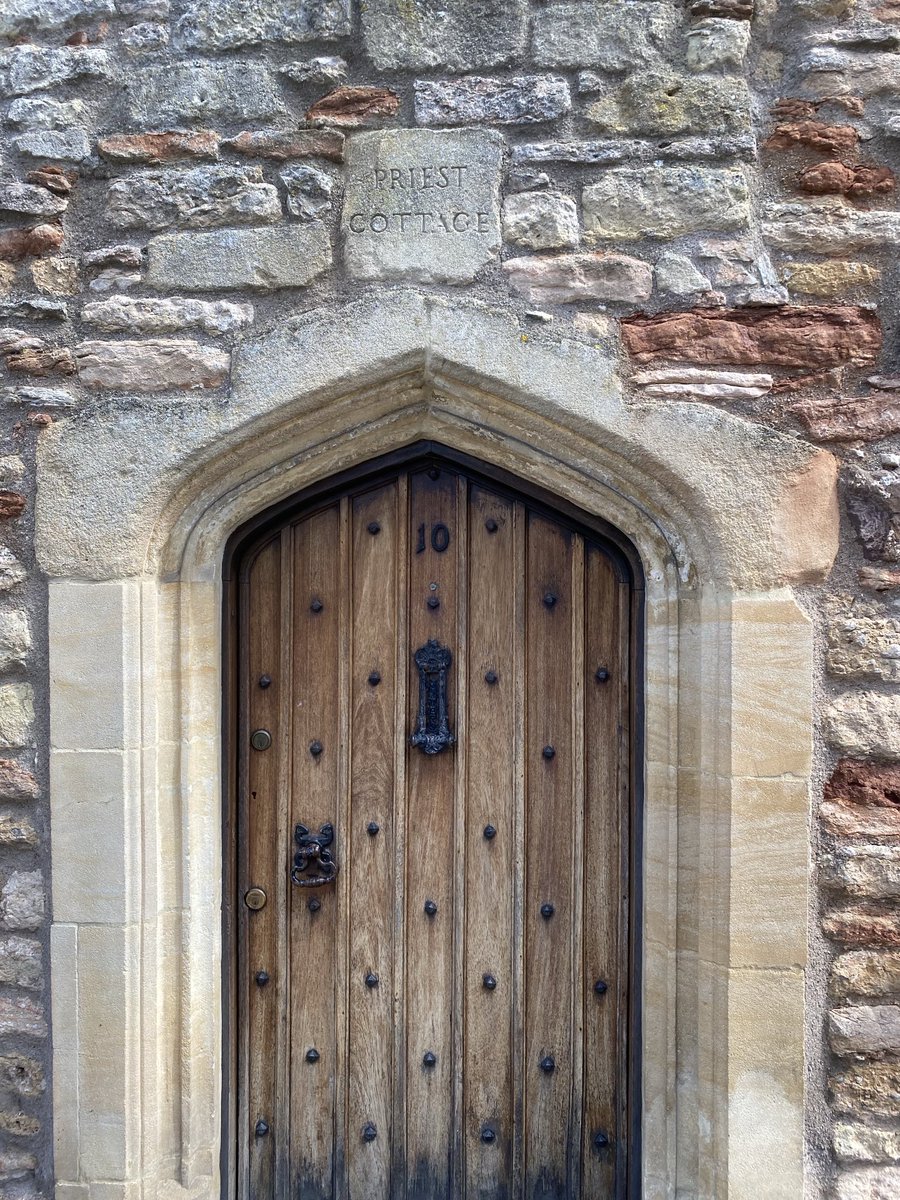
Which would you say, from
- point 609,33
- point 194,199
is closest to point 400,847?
point 194,199

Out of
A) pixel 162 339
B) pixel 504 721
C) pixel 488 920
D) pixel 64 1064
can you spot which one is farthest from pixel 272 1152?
pixel 162 339

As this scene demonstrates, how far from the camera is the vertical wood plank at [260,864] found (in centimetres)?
256

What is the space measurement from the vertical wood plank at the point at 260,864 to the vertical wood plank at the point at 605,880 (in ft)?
2.83

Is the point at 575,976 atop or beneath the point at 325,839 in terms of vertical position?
beneath

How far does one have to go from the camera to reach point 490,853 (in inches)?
99.8

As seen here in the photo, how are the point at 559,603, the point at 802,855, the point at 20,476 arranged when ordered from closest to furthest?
1. the point at 802,855
2. the point at 20,476
3. the point at 559,603

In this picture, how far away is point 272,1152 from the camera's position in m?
2.57

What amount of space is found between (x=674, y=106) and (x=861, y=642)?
138 cm

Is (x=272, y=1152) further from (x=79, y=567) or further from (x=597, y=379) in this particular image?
(x=597, y=379)

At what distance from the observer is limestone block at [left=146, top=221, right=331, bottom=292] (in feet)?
7.51

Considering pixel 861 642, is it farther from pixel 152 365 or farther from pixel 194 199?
pixel 194 199

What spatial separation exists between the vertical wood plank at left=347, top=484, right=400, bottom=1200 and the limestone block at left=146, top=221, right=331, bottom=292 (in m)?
0.62

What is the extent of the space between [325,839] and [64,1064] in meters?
0.85

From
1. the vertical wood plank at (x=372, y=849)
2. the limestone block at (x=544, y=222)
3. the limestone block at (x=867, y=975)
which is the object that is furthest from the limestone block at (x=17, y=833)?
the limestone block at (x=867, y=975)
